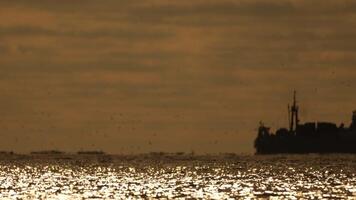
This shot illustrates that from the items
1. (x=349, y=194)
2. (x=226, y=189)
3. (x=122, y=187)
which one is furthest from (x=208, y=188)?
(x=349, y=194)

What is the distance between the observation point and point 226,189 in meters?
115

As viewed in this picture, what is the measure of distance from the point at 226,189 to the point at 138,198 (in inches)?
691

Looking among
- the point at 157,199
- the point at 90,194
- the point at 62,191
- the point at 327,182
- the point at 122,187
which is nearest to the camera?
the point at 157,199

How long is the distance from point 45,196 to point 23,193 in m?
7.99

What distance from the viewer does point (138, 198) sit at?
99562 mm

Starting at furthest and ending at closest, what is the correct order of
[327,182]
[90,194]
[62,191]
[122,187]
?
[327,182]
[122,187]
[62,191]
[90,194]

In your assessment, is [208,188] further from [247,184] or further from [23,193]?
[23,193]

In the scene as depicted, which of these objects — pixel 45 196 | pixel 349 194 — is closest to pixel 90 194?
pixel 45 196

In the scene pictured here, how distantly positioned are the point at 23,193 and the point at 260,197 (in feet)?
86.2

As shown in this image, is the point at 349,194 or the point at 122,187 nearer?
the point at 349,194

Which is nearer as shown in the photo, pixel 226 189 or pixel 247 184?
pixel 226 189

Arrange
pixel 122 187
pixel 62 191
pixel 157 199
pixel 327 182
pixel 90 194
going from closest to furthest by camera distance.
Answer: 1. pixel 157 199
2. pixel 90 194
3. pixel 62 191
4. pixel 122 187
5. pixel 327 182

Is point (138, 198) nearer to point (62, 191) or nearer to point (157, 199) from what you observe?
point (157, 199)

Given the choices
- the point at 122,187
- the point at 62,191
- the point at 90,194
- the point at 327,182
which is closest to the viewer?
the point at 90,194
